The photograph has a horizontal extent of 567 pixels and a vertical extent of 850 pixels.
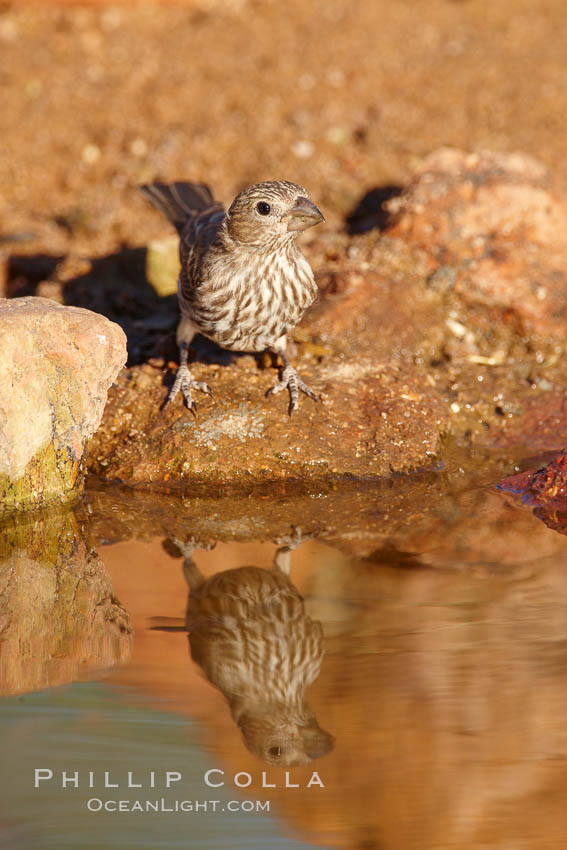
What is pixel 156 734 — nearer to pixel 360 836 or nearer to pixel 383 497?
pixel 360 836

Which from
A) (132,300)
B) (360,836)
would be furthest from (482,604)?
(132,300)

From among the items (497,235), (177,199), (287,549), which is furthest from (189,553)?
(497,235)

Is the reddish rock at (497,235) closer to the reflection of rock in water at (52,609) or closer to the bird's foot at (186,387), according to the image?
the bird's foot at (186,387)

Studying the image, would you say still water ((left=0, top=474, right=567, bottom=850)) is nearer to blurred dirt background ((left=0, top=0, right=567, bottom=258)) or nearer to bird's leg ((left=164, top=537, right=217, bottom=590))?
bird's leg ((left=164, top=537, right=217, bottom=590))

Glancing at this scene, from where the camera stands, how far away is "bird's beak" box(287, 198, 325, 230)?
4734 mm

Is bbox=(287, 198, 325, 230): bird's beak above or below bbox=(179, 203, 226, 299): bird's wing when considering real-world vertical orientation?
below

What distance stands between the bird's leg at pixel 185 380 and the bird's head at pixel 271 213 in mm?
728

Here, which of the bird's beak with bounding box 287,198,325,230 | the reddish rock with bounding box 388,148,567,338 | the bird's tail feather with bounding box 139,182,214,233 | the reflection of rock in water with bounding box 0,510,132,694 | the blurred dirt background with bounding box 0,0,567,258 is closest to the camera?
the reflection of rock in water with bounding box 0,510,132,694

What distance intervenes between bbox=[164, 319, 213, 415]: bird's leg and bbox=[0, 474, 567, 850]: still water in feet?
2.20

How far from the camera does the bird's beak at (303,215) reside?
4.73 metres

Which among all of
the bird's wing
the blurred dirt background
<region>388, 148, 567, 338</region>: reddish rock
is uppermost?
the blurred dirt background

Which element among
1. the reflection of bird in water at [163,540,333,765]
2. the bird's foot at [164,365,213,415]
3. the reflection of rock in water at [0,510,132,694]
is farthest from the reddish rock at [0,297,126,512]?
the reflection of bird in water at [163,540,333,765]

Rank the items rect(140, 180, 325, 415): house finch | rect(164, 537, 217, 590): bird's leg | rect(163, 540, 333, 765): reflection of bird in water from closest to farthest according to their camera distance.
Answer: rect(163, 540, 333, 765): reflection of bird in water
rect(164, 537, 217, 590): bird's leg
rect(140, 180, 325, 415): house finch

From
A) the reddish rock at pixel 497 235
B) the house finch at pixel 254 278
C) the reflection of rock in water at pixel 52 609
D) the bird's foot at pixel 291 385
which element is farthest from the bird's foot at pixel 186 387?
the reddish rock at pixel 497 235
